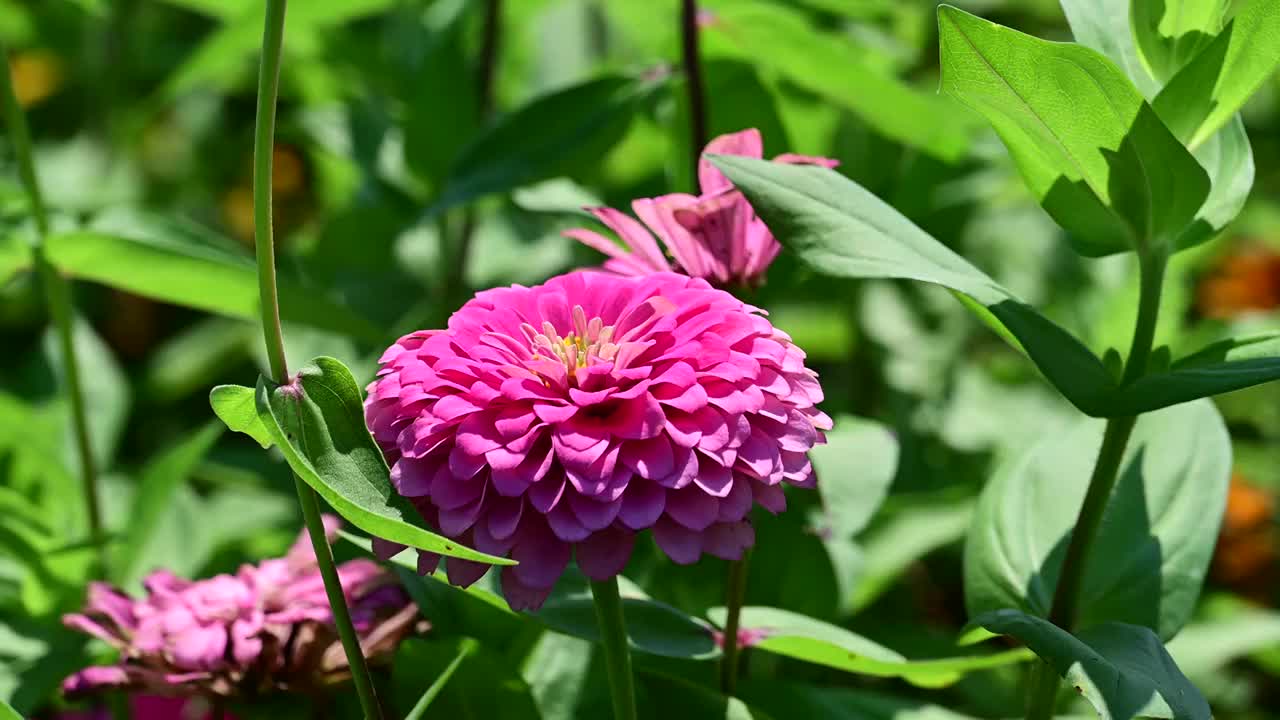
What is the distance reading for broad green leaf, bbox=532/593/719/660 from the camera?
1.90ft

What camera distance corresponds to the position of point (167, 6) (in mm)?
1783

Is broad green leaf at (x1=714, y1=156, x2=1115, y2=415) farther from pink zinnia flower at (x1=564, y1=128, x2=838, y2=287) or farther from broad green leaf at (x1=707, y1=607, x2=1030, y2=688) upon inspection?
broad green leaf at (x1=707, y1=607, x2=1030, y2=688)

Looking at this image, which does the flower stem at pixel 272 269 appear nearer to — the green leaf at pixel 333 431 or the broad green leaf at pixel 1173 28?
the green leaf at pixel 333 431

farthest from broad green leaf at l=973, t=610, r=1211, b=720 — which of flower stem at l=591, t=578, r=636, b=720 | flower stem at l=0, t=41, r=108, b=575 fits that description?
flower stem at l=0, t=41, r=108, b=575

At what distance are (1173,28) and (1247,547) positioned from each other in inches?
34.3

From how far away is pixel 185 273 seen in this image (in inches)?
31.3

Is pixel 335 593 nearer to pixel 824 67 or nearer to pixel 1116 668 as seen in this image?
pixel 1116 668

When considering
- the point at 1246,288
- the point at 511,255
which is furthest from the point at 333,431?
the point at 1246,288

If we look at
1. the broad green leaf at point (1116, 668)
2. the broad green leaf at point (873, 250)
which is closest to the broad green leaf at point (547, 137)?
the broad green leaf at point (873, 250)

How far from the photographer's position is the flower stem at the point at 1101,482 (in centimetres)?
57

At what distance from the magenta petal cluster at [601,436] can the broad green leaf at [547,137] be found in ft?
1.10

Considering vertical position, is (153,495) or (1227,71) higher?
(1227,71)

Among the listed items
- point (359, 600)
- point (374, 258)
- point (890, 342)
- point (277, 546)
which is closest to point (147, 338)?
point (374, 258)

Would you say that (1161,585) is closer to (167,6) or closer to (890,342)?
(890,342)
